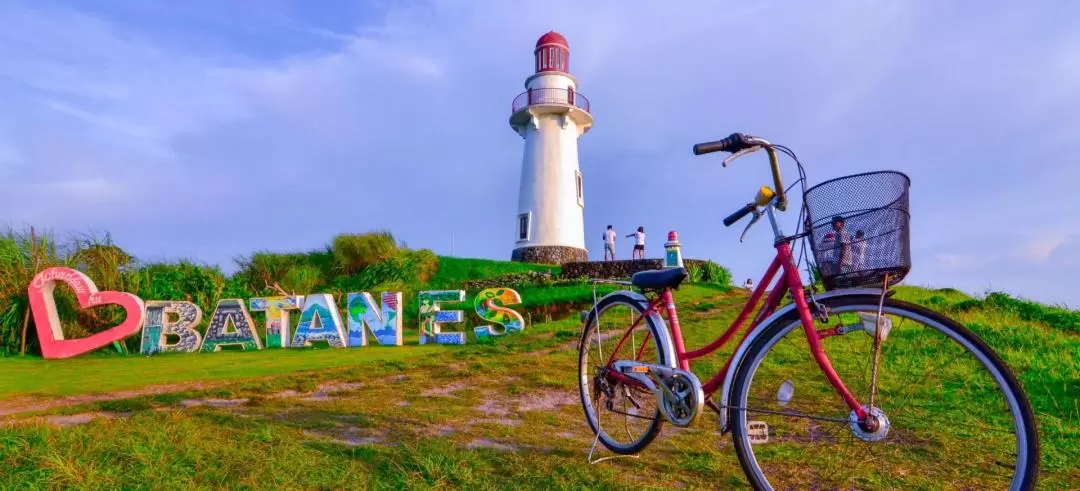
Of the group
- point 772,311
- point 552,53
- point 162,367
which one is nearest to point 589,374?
point 772,311

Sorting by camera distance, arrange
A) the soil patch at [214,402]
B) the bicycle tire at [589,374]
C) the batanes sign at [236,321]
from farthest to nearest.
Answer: the batanes sign at [236,321], the soil patch at [214,402], the bicycle tire at [589,374]

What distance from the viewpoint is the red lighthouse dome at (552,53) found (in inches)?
993

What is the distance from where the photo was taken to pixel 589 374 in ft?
13.1

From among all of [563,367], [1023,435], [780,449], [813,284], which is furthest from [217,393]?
[1023,435]

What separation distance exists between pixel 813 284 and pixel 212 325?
10.7m

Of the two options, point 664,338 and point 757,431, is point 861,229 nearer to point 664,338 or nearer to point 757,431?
point 757,431

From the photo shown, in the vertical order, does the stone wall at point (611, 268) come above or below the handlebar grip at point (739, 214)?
above

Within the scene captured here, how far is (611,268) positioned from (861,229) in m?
17.1

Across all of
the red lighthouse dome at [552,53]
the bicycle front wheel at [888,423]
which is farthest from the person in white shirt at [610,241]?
the bicycle front wheel at [888,423]

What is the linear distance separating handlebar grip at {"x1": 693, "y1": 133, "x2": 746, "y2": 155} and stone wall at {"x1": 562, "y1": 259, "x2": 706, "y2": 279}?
15.7m

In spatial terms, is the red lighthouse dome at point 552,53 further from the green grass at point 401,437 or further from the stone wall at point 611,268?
the green grass at point 401,437

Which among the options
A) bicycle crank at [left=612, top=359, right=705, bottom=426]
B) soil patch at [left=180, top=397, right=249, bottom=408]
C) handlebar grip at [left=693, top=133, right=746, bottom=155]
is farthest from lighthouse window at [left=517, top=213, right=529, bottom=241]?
handlebar grip at [left=693, top=133, right=746, bottom=155]

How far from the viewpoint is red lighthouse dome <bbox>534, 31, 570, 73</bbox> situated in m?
25.2

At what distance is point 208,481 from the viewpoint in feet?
8.78
